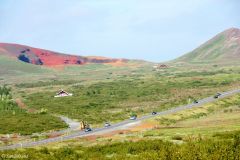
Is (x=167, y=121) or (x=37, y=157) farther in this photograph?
(x=167, y=121)

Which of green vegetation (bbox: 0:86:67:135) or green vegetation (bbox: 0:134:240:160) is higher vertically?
green vegetation (bbox: 0:134:240:160)

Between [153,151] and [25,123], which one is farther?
[25,123]

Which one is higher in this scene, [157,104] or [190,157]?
[190,157]

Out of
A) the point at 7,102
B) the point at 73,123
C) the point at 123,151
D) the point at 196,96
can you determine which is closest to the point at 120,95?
the point at 196,96

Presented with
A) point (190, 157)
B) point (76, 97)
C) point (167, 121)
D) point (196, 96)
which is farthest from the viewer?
point (76, 97)

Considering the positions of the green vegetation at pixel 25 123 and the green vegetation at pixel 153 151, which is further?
the green vegetation at pixel 25 123

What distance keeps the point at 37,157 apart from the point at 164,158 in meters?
16.3

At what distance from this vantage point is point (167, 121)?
10738cm

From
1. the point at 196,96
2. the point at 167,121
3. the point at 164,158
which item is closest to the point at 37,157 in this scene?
the point at 164,158

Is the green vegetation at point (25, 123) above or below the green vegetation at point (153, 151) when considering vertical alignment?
below

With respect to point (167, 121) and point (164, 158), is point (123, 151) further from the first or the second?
point (167, 121)

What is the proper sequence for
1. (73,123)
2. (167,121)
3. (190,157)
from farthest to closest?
1. (73,123)
2. (167,121)
3. (190,157)

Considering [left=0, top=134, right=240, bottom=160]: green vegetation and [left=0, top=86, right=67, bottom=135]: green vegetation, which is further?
[left=0, top=86, right=67, bottom=135]: green vegetation

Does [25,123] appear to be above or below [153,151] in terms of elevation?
A: below
